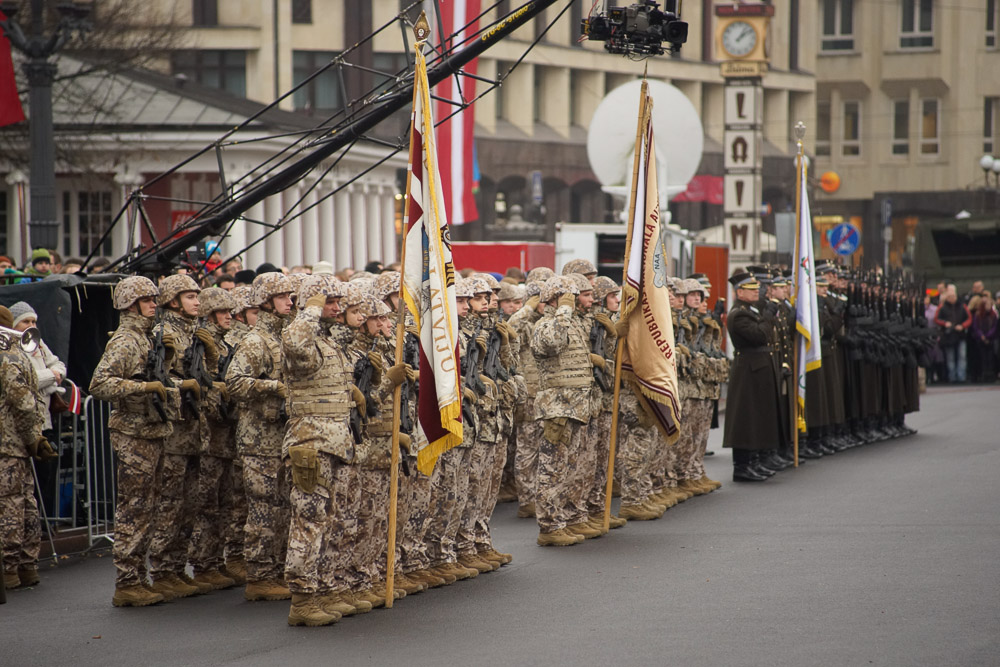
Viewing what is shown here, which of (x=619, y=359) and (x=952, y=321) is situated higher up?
(x=619, y=359)

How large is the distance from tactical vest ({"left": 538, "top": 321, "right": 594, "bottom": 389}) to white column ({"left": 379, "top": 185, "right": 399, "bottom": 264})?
1783cm

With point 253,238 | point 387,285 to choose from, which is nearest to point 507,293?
point 387,285

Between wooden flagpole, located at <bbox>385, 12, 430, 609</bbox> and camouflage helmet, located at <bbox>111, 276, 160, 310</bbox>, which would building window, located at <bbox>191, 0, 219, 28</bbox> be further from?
wooden flagpole, located at <bbox>385, 12, 430, 609</bbox>

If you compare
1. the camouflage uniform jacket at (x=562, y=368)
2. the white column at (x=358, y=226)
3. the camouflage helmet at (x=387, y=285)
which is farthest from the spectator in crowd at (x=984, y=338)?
the camouflage helmet at (x=387, y=285)

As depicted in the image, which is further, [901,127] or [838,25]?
[838,25]

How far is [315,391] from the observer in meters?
8.76

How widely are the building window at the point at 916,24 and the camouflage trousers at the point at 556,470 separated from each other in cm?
5184

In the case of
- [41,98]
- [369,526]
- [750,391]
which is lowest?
Answer: [369,526]

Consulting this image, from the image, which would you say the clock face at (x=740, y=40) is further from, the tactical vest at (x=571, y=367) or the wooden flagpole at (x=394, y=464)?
the wooden flagpole at (x=394, y=464)

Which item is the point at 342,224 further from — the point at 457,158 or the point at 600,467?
the point at 600,467

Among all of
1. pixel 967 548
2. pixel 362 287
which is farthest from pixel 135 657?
pixel 967 548

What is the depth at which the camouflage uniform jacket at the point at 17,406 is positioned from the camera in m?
10.2

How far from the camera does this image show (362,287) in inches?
362

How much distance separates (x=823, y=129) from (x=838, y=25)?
169 inches
